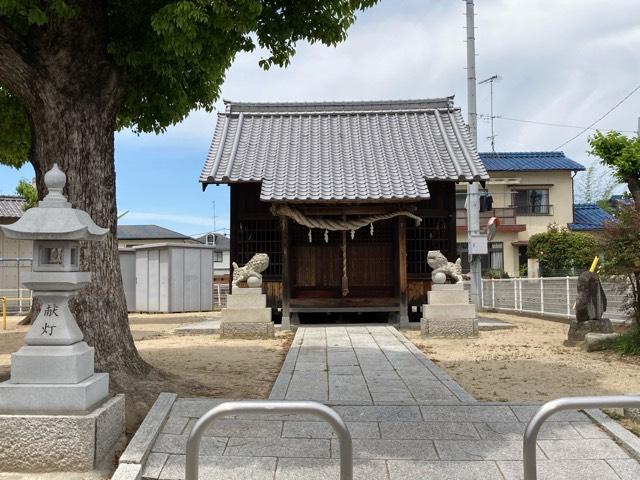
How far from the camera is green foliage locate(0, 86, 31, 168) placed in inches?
391

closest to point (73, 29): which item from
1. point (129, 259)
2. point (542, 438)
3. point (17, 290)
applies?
point (542, 438)

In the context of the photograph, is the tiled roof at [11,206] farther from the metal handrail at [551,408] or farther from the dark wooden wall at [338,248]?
the metal handrail at [551,408]

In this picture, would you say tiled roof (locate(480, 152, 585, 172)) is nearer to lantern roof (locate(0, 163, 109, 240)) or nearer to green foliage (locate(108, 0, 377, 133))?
green foliage (locate(108, 0, 377, 133))

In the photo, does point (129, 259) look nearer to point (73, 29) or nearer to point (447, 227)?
point (447, 227)

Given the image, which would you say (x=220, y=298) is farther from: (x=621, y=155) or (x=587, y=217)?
(x=587, y=217)

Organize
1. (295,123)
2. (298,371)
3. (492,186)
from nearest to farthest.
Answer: (298,371) → (295,123) → (492,186)

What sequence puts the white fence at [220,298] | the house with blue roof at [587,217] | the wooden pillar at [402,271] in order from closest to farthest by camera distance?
1. the wooden pillar at [402,271]
2. the white fence at [220,298]
3. the house with blue roof at [587,217]

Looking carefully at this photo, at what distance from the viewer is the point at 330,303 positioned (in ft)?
45.2

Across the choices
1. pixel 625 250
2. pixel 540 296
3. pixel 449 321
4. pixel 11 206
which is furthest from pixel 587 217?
pixel 11 206

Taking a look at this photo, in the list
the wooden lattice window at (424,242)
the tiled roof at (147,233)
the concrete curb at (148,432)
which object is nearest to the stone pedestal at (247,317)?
the wooden lattice window at (424,242)

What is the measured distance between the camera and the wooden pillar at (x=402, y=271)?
13.3 metres

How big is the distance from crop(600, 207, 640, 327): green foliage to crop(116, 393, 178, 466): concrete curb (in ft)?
23.8

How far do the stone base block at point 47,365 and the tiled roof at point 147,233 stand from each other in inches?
1435

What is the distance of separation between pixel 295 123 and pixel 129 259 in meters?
9.80
